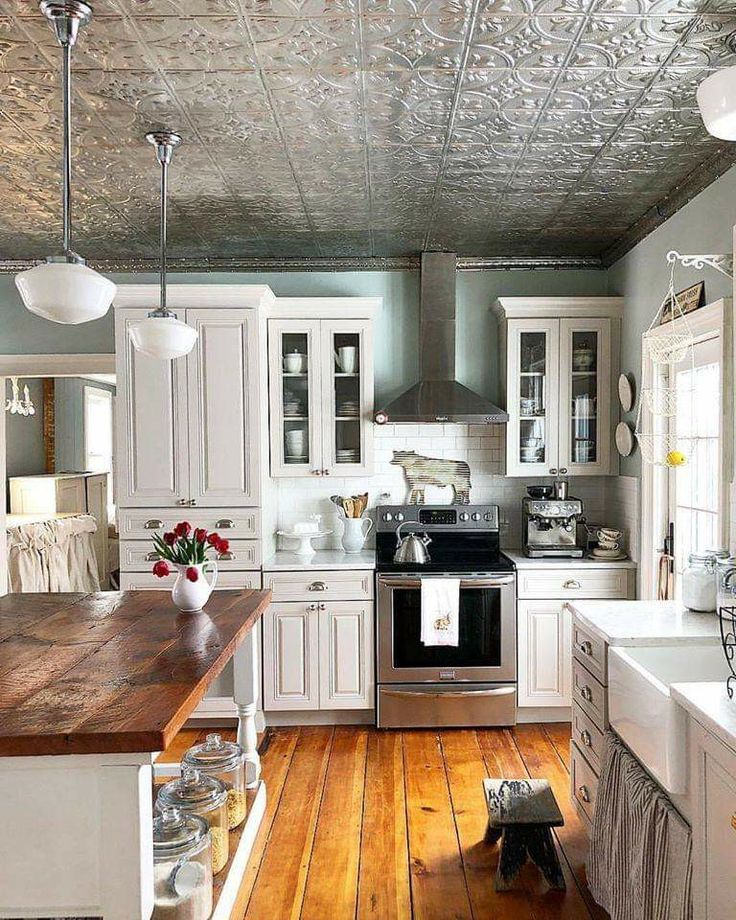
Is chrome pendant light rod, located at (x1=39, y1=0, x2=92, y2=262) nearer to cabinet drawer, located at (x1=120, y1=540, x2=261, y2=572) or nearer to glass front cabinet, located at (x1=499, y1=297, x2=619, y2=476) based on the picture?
cabinet drawer, located at (x1=120, y1=540, x2=261, y2=572)

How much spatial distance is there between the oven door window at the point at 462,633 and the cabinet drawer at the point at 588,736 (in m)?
1.13

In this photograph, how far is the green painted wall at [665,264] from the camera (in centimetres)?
318

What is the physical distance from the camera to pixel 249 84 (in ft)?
8.34

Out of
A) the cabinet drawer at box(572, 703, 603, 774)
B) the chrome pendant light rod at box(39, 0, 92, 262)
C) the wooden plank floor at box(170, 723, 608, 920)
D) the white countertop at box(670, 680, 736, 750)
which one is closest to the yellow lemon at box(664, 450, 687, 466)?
the cabinet drawer at box(572, 703, 603, 774)

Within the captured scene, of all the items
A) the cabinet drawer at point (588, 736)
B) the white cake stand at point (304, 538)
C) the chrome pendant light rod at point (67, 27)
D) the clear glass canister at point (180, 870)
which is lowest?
the clear glass canister at point (180, 870)

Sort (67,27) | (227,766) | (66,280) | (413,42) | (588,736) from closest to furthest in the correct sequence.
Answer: (66,280)
(67,27)
(413,42)
(227,766)
(588,736)

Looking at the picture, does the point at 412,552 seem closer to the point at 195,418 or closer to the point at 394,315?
the point at 195,418

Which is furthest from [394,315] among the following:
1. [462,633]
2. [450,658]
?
[450,658]

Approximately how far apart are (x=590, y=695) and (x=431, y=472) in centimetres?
222

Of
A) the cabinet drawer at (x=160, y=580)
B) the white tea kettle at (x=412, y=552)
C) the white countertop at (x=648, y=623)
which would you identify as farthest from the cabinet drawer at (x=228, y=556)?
the white countertop at (x=648, y=623)

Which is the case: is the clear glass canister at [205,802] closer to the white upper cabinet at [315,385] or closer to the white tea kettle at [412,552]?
the white tea kettle at [412,552]

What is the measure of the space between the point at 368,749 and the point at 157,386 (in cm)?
225

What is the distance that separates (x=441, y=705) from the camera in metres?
4.29

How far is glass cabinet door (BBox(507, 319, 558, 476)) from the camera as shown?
15.2 ft
